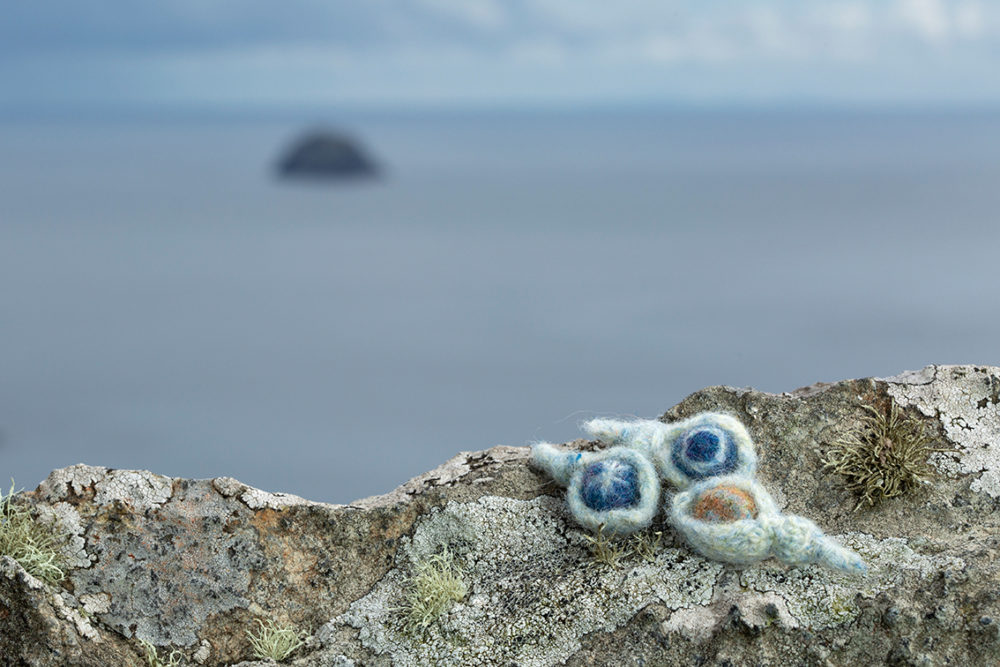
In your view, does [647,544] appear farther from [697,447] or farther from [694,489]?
[697,447]

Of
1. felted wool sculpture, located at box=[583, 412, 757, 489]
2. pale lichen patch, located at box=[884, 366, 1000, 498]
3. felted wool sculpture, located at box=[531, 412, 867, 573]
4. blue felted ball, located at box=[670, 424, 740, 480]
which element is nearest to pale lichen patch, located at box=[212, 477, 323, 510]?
felted wool sculpture, located at box=[531, 412, 867, 573]

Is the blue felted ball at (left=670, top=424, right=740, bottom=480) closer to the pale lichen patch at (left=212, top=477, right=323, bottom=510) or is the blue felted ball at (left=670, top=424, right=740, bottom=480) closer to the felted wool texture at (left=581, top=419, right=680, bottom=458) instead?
the felted wool texture at (left=581, top=419, right=680, bottom=458)

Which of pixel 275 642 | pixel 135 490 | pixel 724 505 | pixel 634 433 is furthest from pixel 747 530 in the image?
pixel 135 490

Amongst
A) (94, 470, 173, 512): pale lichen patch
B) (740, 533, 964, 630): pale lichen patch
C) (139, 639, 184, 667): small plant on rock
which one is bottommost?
(139, 639, 184, 667): small plant on rock

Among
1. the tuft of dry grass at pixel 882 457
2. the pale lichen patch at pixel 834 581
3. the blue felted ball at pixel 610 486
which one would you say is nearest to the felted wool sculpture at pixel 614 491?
the blue felted ball at pixel 610 486

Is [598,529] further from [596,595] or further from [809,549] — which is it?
[809,549]

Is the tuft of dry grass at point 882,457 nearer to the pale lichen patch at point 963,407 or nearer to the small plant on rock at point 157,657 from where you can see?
the pale lichen patch at point 963,407
